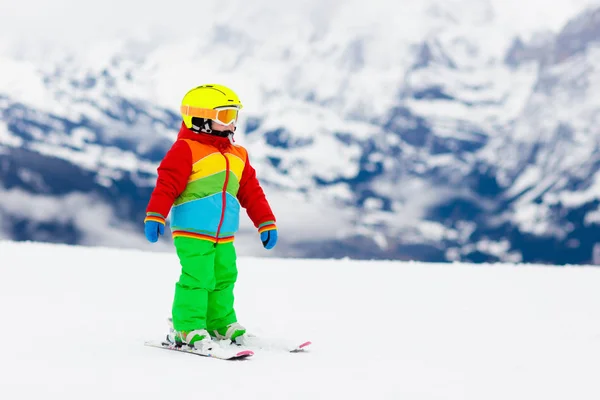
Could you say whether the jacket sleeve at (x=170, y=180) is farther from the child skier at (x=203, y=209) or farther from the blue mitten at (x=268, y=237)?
the blue mitten at (x=268, y=237)

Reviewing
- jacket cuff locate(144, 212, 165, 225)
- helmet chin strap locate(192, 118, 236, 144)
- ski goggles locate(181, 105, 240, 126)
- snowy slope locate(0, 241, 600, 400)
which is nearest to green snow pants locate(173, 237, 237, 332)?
jacket cuff locate(144, 212, 165, 225)

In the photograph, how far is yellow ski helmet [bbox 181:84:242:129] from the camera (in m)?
5.15

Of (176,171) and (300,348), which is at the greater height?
(176,171)

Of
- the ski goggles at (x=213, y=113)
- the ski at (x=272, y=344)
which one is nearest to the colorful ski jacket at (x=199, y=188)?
the ski goggles at (x=213, y=113)

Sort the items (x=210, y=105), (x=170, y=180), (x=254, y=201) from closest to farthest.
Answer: (x=170, y=180)
(x=210, y=105)
(x=254, y=201)

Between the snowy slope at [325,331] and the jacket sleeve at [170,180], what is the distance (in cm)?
108

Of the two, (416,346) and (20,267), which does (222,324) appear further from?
(20,267)

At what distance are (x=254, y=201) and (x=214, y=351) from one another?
1485 millimetres

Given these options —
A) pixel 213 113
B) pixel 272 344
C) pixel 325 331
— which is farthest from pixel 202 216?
pixel 325 331

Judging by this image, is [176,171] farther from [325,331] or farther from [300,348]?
[325,331]

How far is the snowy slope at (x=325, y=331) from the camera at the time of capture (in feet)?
12.1

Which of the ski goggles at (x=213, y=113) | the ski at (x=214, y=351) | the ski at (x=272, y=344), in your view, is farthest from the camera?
the ski goggles at (x=213, y=113)

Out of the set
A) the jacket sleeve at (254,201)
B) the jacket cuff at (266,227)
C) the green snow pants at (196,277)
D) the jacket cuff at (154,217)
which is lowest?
the green snow pants at (196,277)

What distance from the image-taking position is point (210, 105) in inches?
203
